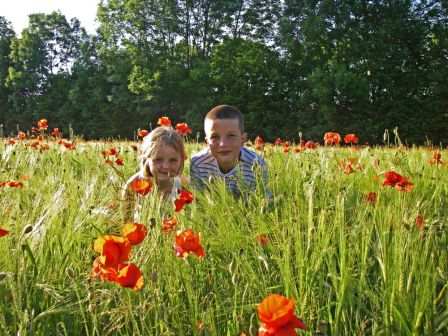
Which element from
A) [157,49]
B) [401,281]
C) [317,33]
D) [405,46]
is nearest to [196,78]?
[157,49]

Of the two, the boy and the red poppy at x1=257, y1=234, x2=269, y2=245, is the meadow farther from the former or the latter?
the boy

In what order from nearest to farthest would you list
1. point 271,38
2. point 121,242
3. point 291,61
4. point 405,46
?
point 121,242
point 405,46
point 291,61
point 271,38

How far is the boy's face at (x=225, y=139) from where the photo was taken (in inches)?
104

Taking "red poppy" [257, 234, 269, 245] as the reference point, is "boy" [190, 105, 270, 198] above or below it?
above

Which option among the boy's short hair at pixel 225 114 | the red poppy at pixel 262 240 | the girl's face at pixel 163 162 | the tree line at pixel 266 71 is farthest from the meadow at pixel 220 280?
the tree line at pixel 266 71

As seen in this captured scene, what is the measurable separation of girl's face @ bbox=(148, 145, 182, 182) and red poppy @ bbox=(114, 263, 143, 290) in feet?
5.13

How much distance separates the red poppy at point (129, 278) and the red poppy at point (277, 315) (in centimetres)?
25

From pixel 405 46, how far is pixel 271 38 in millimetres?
6699

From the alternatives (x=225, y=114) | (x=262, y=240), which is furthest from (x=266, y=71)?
(x=262, y=240)

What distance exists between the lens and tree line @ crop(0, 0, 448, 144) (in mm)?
17078

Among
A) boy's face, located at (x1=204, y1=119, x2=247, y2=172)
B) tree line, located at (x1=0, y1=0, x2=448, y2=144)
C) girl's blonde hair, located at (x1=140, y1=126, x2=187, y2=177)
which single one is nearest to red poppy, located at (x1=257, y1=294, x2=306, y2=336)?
girl's blonde hair, located at (x1=140, y1=126, x2=187, y2=177)

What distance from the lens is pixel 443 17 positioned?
17.6 m

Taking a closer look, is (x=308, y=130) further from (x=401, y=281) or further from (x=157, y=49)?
(x=401, y=281)

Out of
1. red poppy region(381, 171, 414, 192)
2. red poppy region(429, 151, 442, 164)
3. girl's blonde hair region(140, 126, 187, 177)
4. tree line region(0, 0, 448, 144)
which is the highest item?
tree line region(0, 0, 448, 144)
